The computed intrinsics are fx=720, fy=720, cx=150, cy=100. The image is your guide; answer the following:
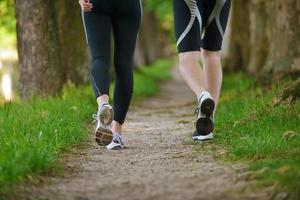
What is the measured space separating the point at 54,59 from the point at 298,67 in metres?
3.75

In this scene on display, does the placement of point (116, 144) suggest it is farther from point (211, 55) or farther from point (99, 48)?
point (211, 55)

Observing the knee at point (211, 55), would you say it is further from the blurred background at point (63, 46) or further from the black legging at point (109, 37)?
the blurred background at point (63, 46)

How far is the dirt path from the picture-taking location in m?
4.35

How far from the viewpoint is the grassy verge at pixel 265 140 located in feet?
14.4

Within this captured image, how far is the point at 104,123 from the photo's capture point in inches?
235

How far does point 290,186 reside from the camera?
415 cm

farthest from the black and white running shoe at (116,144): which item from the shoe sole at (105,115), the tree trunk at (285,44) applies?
the tree trunk at (285,44)

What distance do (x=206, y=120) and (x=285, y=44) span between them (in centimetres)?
543

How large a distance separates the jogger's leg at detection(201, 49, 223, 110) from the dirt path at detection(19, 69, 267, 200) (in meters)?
0.60

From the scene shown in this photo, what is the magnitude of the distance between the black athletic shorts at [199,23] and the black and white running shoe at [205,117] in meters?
0.58

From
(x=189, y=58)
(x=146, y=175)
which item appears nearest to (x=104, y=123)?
(x=146, y=175)

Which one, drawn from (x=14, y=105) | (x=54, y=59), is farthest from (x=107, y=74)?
(x=54, y=59)

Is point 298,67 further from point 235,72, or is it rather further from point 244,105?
point 235,72

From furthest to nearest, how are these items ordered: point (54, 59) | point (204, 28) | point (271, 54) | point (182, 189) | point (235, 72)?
point (235, 72)
point (271, 54)
point (54, 59)
point (204, 28)
point (182, 189)
